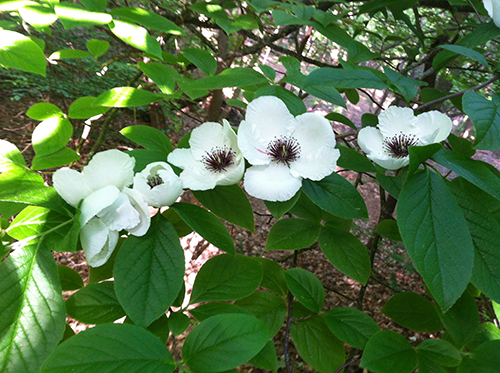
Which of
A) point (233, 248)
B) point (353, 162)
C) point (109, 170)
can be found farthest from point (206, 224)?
point (353, 162)

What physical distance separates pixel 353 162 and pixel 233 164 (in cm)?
20

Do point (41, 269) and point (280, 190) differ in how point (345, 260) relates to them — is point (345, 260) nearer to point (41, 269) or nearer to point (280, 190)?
point (280, 190)

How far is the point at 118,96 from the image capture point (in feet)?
2.10

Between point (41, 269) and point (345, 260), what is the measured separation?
0.51 meters

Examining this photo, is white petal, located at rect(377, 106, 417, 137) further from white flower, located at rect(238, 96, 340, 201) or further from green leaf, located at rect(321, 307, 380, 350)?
green leaf, located at rect(321, 307, 380, 350)

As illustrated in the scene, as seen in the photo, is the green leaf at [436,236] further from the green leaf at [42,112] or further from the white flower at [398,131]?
the green leaf at [42,112]

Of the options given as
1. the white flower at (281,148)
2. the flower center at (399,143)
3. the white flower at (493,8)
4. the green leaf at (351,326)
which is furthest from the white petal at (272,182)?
the white flower at (493,8)

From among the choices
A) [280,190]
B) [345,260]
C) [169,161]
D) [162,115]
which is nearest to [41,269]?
[169,161]

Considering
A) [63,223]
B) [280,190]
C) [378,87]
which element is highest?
[378,87]

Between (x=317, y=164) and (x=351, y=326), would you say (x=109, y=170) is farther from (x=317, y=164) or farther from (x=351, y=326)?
(x=351, y=326)

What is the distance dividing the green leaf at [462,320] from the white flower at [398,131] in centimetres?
31

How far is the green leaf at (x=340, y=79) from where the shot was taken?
1.85ft

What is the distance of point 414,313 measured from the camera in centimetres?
68

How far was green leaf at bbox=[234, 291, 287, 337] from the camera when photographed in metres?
0.68
